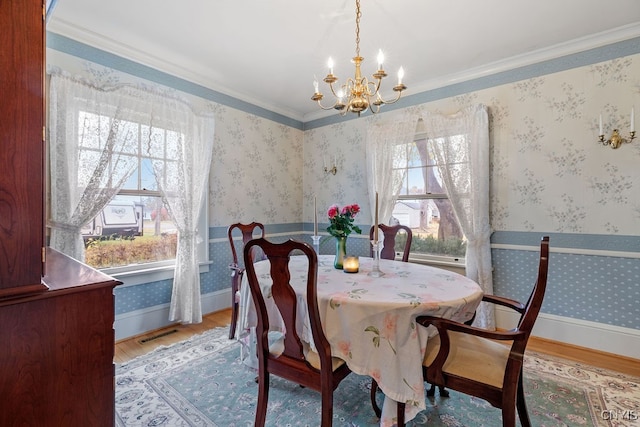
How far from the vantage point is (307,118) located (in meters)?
4.31

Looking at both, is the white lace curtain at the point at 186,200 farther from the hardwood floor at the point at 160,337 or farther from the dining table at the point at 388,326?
the dining table at the point at 388,326

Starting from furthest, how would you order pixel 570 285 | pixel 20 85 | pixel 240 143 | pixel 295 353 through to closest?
1. pixel 240 143
2. pixel 570 285
3. pixel 295 353
4. pixel 20 85

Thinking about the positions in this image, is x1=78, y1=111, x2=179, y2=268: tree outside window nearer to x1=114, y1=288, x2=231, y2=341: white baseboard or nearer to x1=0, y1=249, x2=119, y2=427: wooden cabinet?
x1=114, y1=288, x2=231, y2=341: white baseboard

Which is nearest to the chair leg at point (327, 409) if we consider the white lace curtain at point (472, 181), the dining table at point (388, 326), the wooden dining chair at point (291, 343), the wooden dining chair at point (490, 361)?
the wooden dining chair at point (291, 343)

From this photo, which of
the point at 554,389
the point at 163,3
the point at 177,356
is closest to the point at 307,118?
the point at 163,3

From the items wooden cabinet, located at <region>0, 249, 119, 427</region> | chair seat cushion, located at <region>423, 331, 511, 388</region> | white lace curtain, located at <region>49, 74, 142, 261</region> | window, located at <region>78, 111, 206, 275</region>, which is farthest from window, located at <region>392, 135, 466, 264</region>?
wooden cabinet, located at <region>0, 249, 119, 427</region>

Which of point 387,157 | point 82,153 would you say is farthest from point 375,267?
point 82,153

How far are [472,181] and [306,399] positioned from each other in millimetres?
2422

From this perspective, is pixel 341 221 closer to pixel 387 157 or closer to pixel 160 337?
pixel 387 157

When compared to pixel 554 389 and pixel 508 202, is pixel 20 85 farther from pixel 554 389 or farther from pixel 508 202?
pixel 508 202

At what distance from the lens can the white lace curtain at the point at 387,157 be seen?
339 cm

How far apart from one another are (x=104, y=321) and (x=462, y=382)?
4.92 feet

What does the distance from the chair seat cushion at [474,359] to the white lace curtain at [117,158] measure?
2342 mm

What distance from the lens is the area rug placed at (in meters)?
1.65
